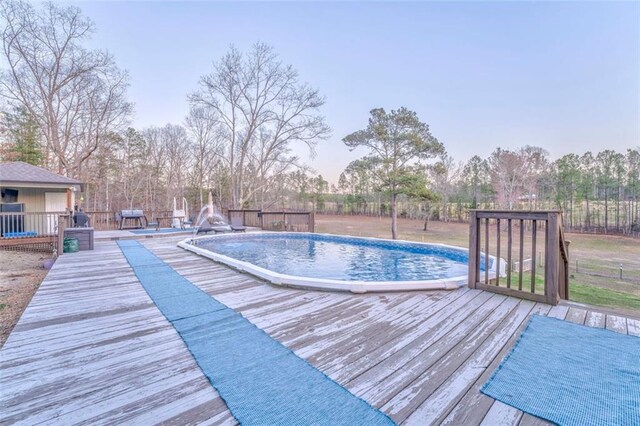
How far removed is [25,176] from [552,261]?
1334 cm

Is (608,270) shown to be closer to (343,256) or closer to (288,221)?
(343,256)

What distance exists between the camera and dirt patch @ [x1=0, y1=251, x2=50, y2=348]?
3.20 metres

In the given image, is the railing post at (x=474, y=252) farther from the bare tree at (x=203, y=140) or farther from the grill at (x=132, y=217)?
the bare tree at (x=203, y=140)

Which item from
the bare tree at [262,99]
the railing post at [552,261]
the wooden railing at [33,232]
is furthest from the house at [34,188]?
the railing post at [552,261]

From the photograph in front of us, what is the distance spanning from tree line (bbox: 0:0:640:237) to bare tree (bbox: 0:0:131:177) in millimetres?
46

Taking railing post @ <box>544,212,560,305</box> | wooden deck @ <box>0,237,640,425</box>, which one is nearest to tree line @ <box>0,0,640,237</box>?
railing post @ <box>544,212,560,305</box>

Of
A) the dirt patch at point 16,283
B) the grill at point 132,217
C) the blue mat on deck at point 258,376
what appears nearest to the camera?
the blue mat on deck at point 258,376

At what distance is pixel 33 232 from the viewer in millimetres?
8242

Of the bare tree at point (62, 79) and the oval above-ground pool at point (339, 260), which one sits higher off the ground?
the bare tree at point (62, 79)

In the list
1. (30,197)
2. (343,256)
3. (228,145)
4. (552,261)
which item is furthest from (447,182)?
(30,197)

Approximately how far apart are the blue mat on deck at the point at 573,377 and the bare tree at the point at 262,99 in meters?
16.8

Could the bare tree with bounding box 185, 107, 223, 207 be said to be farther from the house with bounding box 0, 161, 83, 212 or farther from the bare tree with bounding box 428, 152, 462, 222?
the bare tree with bounding box 428, 152, 462, 222

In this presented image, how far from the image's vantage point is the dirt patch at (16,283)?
10.5 ft

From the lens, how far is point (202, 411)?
1.48 meters
